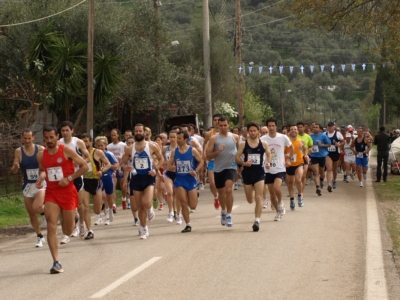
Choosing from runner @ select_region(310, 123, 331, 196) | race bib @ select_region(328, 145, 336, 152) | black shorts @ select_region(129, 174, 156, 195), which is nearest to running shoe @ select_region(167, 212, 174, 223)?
black shorts @ select_region(129, 174, 156, 195)

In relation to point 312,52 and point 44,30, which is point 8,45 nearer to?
point 44,30

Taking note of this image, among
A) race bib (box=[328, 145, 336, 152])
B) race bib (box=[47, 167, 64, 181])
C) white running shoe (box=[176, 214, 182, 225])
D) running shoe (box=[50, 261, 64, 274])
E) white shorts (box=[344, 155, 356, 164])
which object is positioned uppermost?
race bib (box=[328, 145, 336, 152])

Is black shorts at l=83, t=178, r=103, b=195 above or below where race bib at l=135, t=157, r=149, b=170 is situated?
below

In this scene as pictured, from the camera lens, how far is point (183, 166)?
1541 centimetres

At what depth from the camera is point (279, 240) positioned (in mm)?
13398

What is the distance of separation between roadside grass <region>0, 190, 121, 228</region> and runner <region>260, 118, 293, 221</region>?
5.50 m

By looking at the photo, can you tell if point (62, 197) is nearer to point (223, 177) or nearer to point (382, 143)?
point (223, 177)

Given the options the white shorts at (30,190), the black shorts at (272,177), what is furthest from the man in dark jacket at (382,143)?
the white shorts at (30,190)

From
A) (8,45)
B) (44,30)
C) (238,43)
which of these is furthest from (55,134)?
(238,43)

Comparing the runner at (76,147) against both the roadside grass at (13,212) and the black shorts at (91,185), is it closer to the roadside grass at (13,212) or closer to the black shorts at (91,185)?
the black shorts at (91,185)

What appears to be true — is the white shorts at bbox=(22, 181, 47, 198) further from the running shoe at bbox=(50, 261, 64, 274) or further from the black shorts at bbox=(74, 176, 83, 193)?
the running shoe at bbox=(50, 261, 64, 274)

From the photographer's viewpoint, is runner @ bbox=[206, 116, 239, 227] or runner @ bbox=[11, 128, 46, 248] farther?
runner @ bbox=[206, 116, 239, 227]

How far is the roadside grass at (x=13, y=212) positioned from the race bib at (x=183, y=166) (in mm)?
4621

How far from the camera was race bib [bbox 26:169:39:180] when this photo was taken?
13406mm
